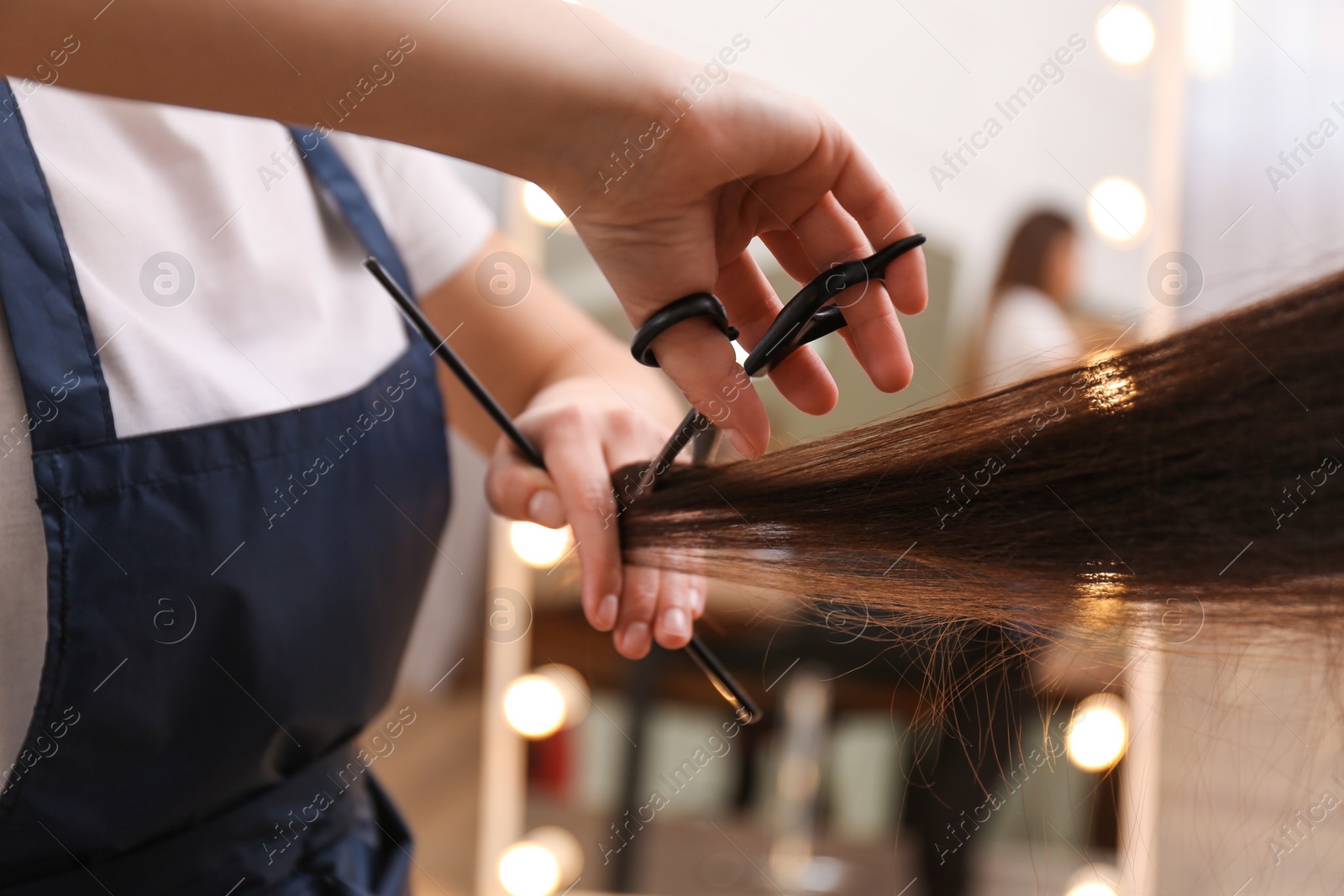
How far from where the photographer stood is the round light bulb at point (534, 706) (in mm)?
1248

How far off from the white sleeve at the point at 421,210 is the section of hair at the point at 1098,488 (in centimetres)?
40

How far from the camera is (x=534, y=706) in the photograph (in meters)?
1.26

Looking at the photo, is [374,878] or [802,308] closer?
[802,308]

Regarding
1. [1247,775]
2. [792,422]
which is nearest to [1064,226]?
[792,422]

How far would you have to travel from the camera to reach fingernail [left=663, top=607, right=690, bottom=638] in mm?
564

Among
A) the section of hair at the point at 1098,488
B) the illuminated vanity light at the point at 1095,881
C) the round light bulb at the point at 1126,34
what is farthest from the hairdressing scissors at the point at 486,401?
the round light bulb at the point at 1126,34

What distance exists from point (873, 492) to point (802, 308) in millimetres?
102

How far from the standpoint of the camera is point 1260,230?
4.18 ft

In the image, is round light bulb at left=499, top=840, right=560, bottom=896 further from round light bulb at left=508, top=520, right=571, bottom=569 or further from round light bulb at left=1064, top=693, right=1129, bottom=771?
round light bulb at left=1064, top=693, right=1129, bottom=771

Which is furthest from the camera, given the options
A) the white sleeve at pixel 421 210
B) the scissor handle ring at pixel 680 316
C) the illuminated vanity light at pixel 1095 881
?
the illuminated vanity light at pixel 1095 881

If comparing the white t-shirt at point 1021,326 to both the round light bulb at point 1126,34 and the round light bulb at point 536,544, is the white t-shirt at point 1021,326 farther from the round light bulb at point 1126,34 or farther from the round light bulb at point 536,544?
the round light bulb at point 536,544

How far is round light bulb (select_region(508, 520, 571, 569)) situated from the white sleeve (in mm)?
568

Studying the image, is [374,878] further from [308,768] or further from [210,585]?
[210,585]

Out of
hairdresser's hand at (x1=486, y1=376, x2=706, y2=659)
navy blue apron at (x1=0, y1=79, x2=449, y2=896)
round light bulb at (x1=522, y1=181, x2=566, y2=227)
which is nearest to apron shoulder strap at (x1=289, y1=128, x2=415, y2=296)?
navy blue apron at (x1=0, y1=79, x2=449, y2=896)
